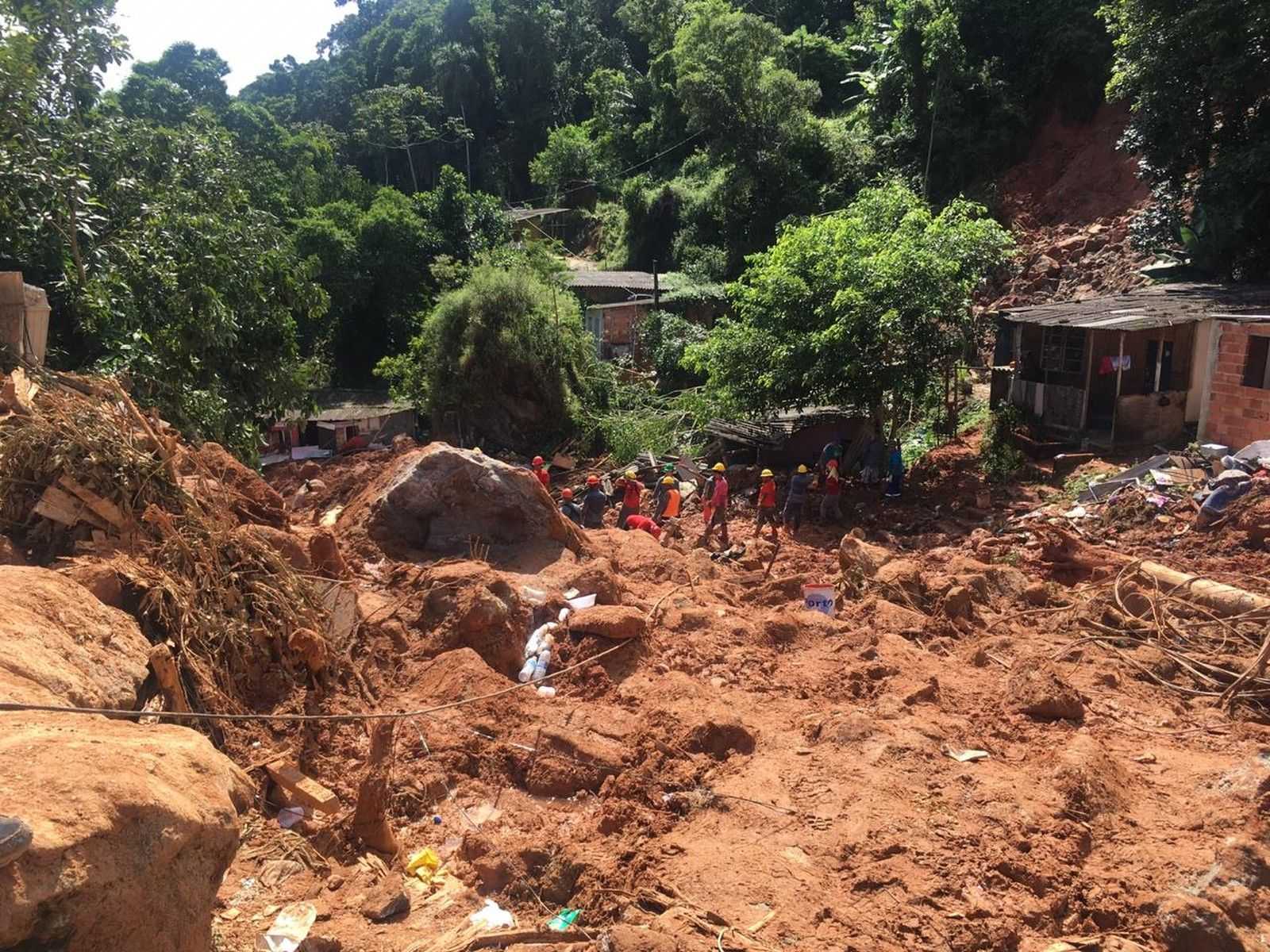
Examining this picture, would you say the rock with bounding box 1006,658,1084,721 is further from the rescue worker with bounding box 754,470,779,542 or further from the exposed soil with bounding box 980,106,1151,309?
the exposed soil with bounding box 980,106,1151,309

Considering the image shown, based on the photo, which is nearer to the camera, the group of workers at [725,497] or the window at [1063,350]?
the group of workers at [725,497]

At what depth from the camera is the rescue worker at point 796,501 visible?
14391 mm

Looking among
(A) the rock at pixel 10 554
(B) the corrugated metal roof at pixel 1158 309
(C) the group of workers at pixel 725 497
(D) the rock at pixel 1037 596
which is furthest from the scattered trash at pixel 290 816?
(B) the corrugated metal roof at pixel 1158 309

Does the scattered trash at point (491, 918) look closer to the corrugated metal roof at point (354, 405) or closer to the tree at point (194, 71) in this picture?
the corrugated metal roof at point (354, 405)

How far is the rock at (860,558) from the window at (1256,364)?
6454mm

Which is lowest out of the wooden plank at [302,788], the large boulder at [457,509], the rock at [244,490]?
the wooden plank at [302,788]

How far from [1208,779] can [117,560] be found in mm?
7834

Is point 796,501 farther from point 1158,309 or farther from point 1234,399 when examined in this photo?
point 1158,309

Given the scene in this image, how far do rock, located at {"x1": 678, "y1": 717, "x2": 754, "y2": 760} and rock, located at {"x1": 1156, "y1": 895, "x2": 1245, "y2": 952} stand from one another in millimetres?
2948

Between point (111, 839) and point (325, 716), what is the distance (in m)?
3.28

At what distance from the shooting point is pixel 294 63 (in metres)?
50.6

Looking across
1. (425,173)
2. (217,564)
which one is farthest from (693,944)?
(425,173)

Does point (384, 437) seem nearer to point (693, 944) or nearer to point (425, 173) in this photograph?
point (693, 944)

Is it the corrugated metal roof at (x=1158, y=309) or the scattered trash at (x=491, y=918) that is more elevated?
the corrugated metal roof at (x=1158, y=309)
